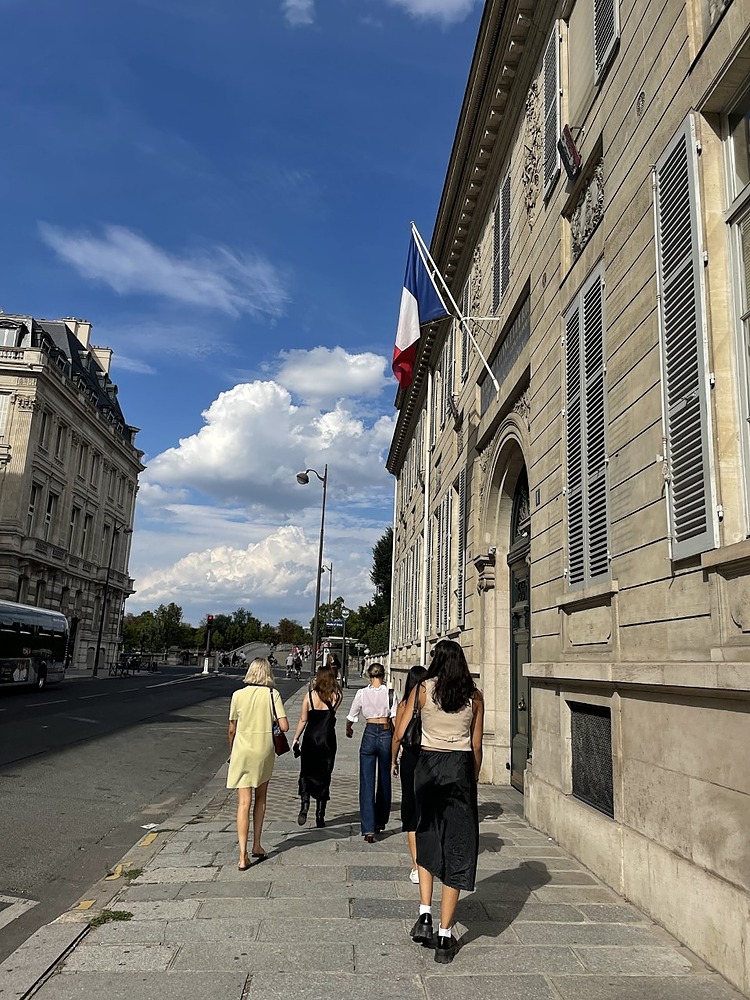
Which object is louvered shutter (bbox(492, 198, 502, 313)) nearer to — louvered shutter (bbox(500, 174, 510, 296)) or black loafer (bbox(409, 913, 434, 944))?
louvered shutter (bbox(500, 174, 510, 296))

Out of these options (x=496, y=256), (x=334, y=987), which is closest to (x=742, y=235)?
(x=334, y=987)

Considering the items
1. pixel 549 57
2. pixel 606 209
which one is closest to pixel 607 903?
pixel 606 209

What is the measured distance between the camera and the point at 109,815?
884 centimetres

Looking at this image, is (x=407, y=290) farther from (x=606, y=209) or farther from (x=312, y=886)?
(x=312, y=886)

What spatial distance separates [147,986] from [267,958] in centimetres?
68

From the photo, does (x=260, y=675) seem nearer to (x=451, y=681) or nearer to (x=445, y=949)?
(x=451, y=681)

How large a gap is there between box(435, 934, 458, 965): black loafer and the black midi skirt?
27cm

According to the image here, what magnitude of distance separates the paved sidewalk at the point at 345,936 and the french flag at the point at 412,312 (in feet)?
29.5

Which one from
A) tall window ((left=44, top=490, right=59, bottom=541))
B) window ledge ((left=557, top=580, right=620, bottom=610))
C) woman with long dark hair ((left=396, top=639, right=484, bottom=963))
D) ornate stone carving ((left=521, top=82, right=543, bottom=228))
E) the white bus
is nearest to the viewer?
woman with long dark hair ((left=396, top=639, right=484, bottom=963))

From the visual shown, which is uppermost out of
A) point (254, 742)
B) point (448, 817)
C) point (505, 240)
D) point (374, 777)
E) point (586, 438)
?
point (505, 240)

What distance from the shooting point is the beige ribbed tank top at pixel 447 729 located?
4.77 metres

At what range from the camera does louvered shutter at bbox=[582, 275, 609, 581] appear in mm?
6879

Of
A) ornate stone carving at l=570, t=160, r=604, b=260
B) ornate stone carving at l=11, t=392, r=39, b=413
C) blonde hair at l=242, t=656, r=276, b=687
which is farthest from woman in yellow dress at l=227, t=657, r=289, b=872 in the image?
ornate stone carving at l=11, t=392, r=39, b=413

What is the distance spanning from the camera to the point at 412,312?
14.0 metres
